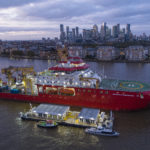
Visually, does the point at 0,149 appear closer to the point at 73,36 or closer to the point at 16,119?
the point at 16,119

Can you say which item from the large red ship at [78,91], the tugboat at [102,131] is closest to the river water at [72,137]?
the tugboat at [102,131]

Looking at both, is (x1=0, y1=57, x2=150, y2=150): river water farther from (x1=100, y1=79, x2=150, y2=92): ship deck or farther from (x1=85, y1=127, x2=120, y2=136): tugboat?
(x1=100, y1=79, x2=150, y2=92): ship deck

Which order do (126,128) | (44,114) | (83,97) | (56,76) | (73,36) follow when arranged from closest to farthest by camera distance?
1. (126,128)
2. (44,114)
3. (83,97)
4. (56,76)
5. (73,36)


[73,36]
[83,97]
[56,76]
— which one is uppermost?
[73,36]

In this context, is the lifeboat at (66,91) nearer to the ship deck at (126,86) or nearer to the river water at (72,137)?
the ship deck at (126,86)

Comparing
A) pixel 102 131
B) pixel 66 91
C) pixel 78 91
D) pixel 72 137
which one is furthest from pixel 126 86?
pixel 72 137

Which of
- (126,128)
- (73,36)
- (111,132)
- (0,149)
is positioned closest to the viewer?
(0,149)

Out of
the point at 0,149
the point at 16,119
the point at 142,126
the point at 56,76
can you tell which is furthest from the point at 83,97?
the point at 0,149

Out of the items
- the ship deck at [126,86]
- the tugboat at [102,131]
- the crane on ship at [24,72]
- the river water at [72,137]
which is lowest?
the river water at [72,137]

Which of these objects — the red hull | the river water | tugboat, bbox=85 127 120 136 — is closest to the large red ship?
the red hull
